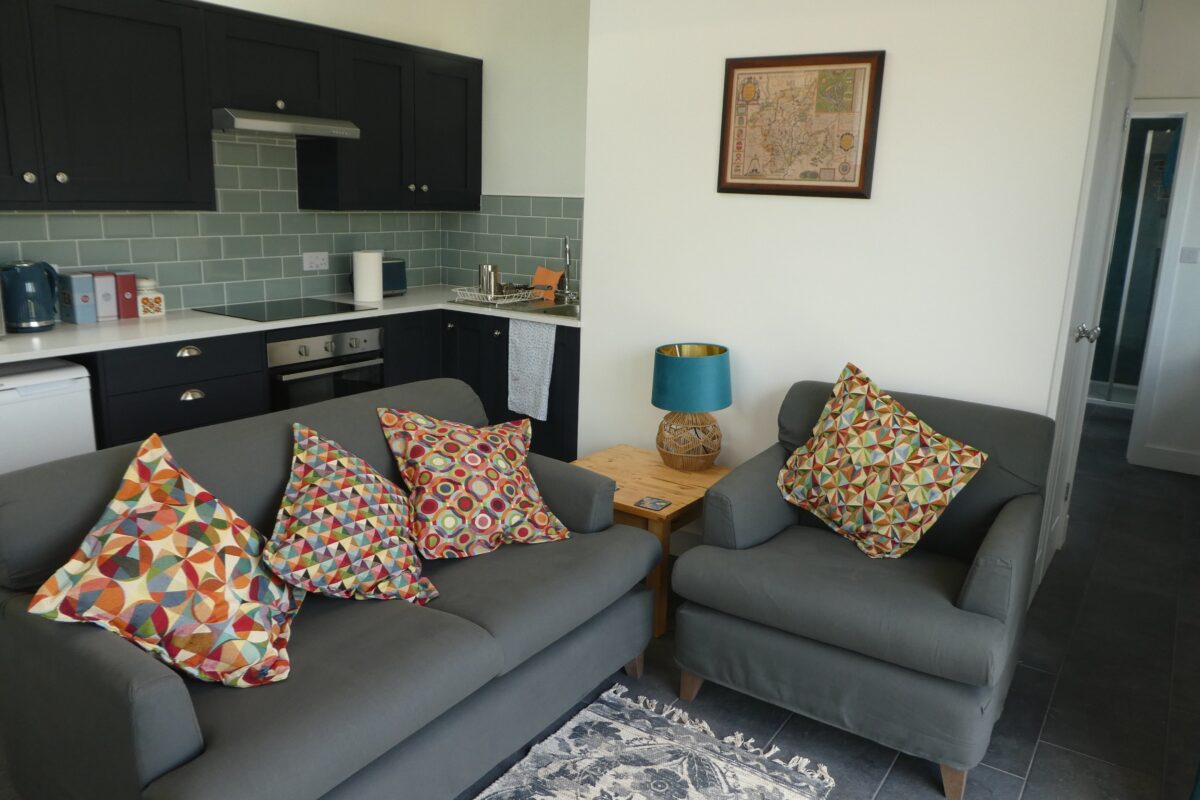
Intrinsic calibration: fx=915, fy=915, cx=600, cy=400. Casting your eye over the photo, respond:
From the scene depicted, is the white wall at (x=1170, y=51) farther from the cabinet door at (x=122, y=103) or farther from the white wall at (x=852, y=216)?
the cabinet door at (x=122, y=103)

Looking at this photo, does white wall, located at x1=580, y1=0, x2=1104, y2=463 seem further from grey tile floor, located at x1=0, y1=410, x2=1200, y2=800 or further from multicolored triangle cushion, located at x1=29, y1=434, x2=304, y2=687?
multicolored triangle cushion, located at x1=29, y1=434, x2=304, y2=687

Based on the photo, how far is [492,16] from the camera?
4.81 meters

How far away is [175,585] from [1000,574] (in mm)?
1895

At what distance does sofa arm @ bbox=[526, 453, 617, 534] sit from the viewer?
2789 mm

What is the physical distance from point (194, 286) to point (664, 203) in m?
2.19

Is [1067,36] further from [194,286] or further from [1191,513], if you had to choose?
[194,286]

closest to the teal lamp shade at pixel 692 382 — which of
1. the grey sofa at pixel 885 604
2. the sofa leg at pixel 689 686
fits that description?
the grey sofa at pixel 885 604

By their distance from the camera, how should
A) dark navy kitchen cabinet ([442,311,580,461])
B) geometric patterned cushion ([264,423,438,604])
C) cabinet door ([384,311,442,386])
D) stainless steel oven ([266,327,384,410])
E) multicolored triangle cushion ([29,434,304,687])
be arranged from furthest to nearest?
1. cabinet door ([384,311,442,386])
2. dark navy kitchen cabinet ([442,311,580,461])
3. stainless steel oven ([266,327,384,410])
4. geometric patterned cushion ([264,423,438,604])
5. multicolored triangle cushion ([29,434,304,687])

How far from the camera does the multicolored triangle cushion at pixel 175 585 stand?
1784mm

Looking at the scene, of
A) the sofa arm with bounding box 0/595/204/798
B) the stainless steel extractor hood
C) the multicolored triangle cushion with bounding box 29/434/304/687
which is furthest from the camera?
the stainless steel extractor hood

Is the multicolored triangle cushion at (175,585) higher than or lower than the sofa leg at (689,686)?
higher

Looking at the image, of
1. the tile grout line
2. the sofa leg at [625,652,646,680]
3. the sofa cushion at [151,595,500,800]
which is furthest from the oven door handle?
the tile grout line

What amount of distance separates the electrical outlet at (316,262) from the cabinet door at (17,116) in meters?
1.43

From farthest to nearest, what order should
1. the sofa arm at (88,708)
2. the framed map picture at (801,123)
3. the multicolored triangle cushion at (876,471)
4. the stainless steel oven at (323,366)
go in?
1. the stainless steel oven at (323,366)
2. the framed map picture at (801,123)
3. the multicolored triangle cushion at (876,471)
4. the sofa arm at (88,708)
